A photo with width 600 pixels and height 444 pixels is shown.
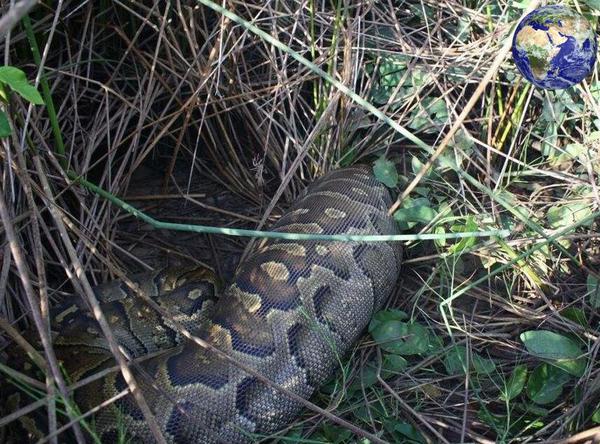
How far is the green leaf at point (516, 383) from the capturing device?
10.9 feet

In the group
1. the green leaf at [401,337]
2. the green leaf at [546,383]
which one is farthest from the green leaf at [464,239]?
the green leaf at [546,383]

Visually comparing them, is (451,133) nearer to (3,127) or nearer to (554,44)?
(554,44)

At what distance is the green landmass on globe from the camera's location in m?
3.18

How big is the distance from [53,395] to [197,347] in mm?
925

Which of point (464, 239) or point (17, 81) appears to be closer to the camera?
point (17, 81)

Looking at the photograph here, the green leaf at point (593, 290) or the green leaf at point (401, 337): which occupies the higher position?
the green leaf at point (593, 290)

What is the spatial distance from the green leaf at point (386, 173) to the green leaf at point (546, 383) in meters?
1.24

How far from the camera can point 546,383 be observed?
10.9 ft

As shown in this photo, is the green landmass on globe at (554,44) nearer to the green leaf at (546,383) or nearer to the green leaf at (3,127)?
the green leaf at (546,383)

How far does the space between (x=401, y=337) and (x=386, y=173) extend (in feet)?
2.95

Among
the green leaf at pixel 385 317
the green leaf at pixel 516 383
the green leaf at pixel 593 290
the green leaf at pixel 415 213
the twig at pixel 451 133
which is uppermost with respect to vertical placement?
the twig at pixel 451 133

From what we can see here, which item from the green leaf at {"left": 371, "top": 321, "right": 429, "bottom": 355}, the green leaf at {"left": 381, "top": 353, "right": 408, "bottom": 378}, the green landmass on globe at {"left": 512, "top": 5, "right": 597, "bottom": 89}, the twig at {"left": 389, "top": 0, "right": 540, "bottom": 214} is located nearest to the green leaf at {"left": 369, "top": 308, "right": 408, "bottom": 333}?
the green leaf at {"left": 371, "top": 321, "right": 429, "bottom": 355}

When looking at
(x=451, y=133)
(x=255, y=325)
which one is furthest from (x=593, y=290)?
(x=255, y=325)

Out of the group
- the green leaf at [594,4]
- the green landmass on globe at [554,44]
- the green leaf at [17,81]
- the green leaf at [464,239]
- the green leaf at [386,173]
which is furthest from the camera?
the green leaf at [386,173]
